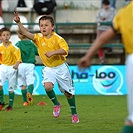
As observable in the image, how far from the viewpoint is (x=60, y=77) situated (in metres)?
11.2

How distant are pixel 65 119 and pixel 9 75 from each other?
3194 millimetres

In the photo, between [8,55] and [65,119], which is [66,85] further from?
[8,55]

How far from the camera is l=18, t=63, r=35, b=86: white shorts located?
1622cm

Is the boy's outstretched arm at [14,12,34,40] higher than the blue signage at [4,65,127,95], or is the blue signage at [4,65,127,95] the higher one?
Answer: the boy's outstretched arm at [14,12,34,40]

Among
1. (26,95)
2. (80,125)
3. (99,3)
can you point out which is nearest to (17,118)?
(80,125)

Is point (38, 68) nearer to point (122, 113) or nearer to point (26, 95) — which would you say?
point (26, 95)

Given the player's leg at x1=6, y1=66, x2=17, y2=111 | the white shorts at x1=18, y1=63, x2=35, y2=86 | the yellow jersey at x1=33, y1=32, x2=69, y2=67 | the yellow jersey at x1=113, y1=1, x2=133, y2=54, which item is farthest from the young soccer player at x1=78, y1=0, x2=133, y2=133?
the white shorts at x1=18, y1=63, x2=35, y2=86

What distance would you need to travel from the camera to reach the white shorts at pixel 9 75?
46.1 ft

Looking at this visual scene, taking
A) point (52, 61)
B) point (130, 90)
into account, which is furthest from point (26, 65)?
point (130, 90)

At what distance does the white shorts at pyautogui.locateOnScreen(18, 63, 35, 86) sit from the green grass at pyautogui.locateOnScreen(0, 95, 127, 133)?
0.80 m

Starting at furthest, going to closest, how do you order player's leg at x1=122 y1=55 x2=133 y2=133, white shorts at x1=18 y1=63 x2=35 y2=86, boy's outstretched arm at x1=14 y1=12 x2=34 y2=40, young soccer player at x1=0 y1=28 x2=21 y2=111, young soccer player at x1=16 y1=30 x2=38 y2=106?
white shorts at x1=18 y1=63 x2=35 y2=86 → young soccer player at x1=16 y1=30 x2=38 y2=106 → young soccer player at x1=0 y1=28 x2=21 y2=111 → boy's outstretched arm at x1=14 y1=12 x2=34 y2=40 → player's leg at x1=122 y1=55 x2=133 y2=133

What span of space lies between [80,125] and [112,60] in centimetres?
1170

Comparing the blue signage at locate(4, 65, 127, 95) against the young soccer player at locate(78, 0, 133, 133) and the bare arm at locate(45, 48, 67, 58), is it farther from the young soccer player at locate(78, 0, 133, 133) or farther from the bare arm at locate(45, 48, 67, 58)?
the young soccer player at locate(78, 0, 133, 133)

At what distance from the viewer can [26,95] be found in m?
15.6
